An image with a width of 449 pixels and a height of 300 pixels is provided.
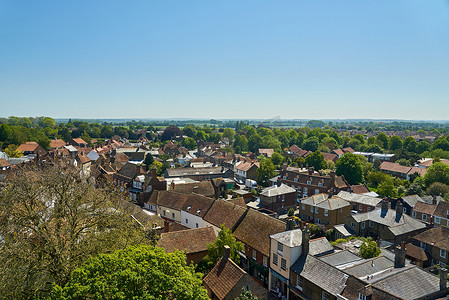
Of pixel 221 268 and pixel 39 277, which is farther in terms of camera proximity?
pixel 221 268

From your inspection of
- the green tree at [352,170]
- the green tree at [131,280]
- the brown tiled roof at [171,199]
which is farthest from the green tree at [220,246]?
the green tree at [352,170]

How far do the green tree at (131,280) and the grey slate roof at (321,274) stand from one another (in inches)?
457

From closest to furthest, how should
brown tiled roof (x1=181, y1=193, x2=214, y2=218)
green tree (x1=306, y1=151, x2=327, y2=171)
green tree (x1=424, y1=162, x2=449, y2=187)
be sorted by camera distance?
brown tiled roof (x1=181, y1=193, x2=214, y2=218) < green tree (x1=424, y1=162, x2=449, y2=187) < green tree (x1=306, y1=151, x2=327, y2=171)

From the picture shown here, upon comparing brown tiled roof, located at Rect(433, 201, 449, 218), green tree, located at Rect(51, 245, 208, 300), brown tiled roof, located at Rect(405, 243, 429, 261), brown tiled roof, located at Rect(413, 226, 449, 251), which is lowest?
brown tiled roof, located at Rect(405, 243, 429, 261)

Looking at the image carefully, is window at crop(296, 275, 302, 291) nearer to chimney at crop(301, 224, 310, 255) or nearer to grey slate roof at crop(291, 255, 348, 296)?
grey slate roof at crop(291, 255, 348, 296)

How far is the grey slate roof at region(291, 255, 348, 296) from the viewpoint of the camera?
73.9ft

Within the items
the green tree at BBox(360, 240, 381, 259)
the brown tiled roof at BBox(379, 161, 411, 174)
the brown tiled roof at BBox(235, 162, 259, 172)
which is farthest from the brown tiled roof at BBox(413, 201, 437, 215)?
the brown tiled roof at BBox(235, 162, 259, 172)

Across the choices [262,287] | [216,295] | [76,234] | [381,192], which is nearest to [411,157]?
A: [381,192]

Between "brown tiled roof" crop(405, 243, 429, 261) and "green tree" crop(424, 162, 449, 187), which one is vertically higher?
"green tree" crop(424, 162, 449, 187)

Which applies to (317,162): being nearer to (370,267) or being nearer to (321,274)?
(370,267)

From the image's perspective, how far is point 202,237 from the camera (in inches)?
1244

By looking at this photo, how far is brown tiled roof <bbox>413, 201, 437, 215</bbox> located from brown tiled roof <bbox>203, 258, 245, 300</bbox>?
41584 millimetres

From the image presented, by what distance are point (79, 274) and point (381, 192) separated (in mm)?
64979

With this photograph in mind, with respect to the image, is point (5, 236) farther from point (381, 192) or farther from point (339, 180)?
point (381, 192)
